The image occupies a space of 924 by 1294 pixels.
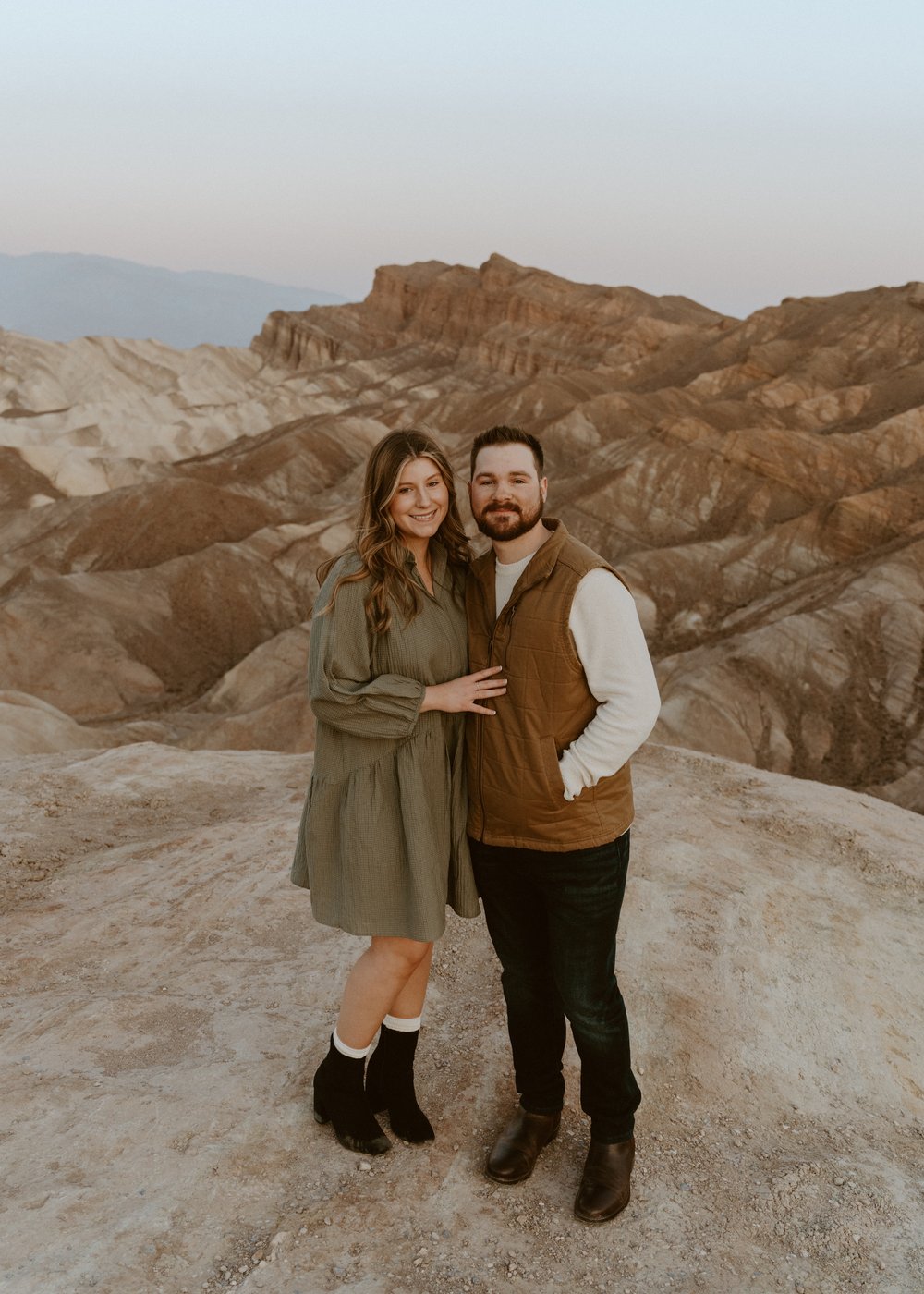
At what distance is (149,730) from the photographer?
82.9ft

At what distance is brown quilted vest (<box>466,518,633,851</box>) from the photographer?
3.05 meters

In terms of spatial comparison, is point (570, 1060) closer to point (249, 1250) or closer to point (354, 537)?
point (249, 1250)

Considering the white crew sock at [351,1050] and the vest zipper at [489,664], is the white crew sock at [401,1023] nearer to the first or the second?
the white crew sock at [351,1050]

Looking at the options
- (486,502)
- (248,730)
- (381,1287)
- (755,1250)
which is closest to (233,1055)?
(381,1287)

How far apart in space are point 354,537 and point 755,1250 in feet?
9.51

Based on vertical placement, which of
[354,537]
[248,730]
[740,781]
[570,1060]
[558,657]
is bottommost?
[248,730]

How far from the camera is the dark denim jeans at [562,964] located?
3.22m

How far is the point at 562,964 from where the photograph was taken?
3.33 m

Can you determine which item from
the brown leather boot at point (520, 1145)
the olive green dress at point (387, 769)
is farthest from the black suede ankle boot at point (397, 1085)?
the olive green dress at point (387, 769)

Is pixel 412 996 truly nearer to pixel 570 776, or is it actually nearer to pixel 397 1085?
pixel 397 1085

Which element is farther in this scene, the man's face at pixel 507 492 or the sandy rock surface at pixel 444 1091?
the sandy rock surface at pixel 444 1091

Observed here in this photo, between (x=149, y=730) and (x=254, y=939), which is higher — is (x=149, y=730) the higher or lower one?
the lower one

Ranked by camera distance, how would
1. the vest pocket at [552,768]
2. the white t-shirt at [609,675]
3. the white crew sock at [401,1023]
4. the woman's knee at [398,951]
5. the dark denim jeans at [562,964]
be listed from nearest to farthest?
1. the white t-shirt at [609,675]
2. the vest pocket at [552,768]
3. the dark denim jeans at [562,964]
4. the woman's knee at [398,951]
5. the white crew sock at [401,1023]

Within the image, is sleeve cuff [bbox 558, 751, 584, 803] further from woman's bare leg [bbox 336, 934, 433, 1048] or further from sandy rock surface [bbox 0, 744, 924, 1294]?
sandy rock surface [bbox 0, 744, 924, 1294]
